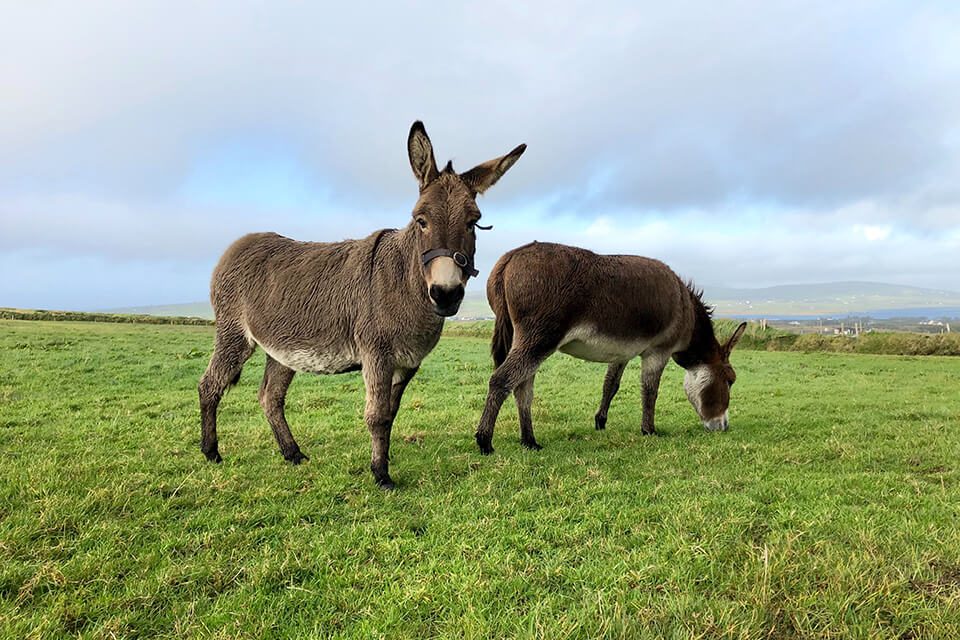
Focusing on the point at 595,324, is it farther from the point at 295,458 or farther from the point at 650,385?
the point at 295,458

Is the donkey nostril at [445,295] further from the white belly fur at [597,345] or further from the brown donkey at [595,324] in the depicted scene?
the white belly fur at [597,345]

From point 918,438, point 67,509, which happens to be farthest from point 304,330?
point 918,438

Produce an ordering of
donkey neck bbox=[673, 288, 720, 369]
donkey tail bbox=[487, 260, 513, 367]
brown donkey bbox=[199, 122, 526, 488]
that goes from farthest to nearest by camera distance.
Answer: donkey neck bbox=[673, 288, 720, 369]
donkey tail bbox=[487, 260, 513, 367]
brown donkey bbox=[199, 122, 526, 488]

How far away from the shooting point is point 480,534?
356 cm

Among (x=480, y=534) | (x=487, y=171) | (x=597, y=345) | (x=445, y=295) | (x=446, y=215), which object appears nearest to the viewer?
(x=480, y=534)

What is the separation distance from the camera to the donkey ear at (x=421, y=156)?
448 centimetres

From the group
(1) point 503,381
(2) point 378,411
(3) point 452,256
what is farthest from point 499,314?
(3) point 452,256

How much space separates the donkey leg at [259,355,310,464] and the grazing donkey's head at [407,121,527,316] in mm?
2817

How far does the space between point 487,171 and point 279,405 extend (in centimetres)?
390

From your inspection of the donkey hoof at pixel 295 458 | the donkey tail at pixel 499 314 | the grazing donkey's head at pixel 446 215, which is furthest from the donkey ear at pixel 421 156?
the donkey hoof at pixel 295 458

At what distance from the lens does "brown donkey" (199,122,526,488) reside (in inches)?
170

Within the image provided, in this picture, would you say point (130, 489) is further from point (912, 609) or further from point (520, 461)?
point (912, 609)

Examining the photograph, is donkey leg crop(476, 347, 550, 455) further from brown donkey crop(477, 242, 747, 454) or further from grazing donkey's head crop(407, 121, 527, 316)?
grazing donkey's head crop(407, 121, 527, 316)

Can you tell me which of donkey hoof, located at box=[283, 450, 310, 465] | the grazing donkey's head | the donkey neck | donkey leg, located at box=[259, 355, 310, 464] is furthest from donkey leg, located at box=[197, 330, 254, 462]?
the donkey neck
